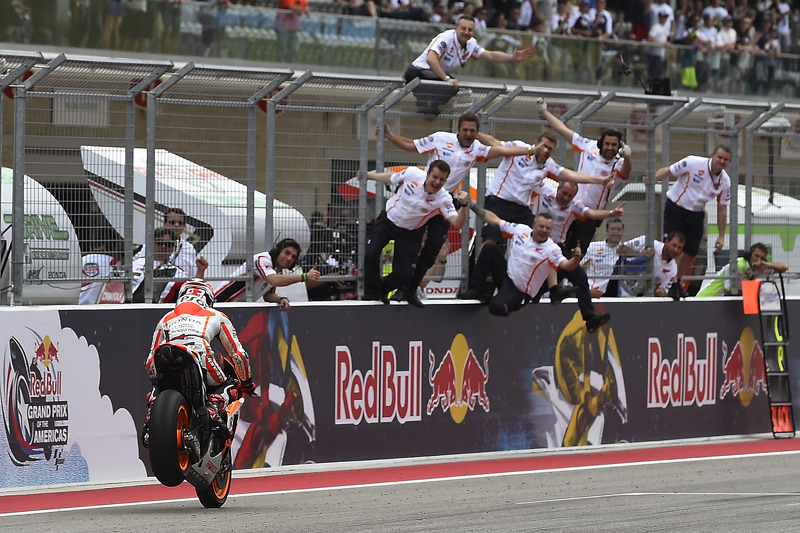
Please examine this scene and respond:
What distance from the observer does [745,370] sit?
17.0 meters

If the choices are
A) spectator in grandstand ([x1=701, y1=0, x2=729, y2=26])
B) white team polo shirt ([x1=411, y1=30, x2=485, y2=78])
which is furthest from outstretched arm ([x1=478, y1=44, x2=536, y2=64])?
spectator in grandstand ([x1=701, y1=0, x2=729, y2=26])

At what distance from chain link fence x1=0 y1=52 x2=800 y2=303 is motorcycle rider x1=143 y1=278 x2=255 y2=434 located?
6.85 ft

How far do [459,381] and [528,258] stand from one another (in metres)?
1.38

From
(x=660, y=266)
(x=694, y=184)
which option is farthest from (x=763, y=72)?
(x=660, y=266)

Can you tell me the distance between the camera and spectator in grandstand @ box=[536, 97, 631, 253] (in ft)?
48.7

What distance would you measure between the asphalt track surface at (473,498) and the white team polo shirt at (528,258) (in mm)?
1766

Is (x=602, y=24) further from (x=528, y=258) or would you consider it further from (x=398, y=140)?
(x=398, y=140)

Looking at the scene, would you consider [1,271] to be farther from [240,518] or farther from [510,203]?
[510,203]

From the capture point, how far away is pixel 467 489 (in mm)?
11789

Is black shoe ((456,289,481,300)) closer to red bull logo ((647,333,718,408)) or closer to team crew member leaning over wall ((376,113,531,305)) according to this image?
team crew member leaning over wall ((376,113,531,305))

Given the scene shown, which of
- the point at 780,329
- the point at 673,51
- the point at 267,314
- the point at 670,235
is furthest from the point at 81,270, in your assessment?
the point at 673,51

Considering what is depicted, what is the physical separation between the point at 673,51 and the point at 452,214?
15.8 metres

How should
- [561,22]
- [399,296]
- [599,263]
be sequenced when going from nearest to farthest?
1. [399,296]
2. [599,263]
3. [561,22]

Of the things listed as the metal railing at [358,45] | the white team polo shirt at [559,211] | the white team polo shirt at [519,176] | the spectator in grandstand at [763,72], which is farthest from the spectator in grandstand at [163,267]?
the spectator in grandstand at [763,72]
